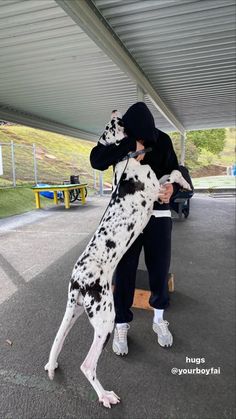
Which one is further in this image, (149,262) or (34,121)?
(34,121)

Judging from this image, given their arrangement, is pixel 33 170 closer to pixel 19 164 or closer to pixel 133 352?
pixel 19 164

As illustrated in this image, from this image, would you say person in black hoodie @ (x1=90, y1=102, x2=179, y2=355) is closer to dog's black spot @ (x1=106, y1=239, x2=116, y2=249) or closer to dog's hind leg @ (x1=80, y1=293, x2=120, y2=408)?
dog's black spot @ (x1=106, y1=239, x2=116, y2=249)

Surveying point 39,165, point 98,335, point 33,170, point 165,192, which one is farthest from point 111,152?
point 39,165

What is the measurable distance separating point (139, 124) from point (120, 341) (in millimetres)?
1621

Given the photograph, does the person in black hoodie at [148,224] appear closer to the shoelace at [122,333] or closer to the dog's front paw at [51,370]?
the shoelace at [122,333]

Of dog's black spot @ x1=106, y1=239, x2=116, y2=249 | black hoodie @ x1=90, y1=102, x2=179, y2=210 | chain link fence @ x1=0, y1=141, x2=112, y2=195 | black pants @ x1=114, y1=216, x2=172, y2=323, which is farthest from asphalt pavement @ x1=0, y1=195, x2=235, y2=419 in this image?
chain link fence @ x1=0, y1=141, x2=112, y2=195

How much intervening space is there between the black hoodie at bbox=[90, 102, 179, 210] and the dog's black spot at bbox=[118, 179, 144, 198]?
6.3 inches

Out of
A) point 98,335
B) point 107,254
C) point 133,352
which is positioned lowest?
point 133,352

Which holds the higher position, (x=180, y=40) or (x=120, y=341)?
(x=180, y=40)

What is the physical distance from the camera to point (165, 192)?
1.74 meters

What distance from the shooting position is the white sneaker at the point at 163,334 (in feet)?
6.88

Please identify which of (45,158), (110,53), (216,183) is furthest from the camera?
(45,158)

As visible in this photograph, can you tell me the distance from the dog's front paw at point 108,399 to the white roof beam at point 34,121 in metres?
5.69

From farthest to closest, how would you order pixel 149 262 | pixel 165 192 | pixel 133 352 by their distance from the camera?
pixel 133 352 → pixel 149 262 → pixel 165 192
